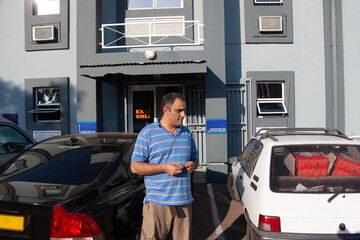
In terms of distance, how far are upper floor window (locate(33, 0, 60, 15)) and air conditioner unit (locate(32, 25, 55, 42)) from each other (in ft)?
2.24

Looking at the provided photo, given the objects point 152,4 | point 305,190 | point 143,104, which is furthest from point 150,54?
point 305,190

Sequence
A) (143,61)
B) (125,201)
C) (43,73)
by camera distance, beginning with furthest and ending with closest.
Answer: (43,73) < (143,61) < (125,201)

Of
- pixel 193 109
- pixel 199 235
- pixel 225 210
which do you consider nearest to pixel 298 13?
pixel 193 109

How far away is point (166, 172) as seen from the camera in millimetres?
2158

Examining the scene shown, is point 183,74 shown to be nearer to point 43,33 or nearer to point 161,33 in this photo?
point 161,33

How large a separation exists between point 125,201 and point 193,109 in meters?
5.77

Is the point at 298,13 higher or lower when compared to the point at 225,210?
higher

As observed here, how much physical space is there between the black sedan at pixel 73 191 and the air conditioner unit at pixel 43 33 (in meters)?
5.88

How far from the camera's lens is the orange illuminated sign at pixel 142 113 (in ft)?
27.8

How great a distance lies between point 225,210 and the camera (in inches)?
190

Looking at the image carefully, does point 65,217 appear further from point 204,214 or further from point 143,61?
point 143,61

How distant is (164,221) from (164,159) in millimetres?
540

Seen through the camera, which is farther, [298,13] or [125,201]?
[298,13]

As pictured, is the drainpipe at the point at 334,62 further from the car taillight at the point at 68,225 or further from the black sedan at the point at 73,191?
the car taillight at the point at 68,225
